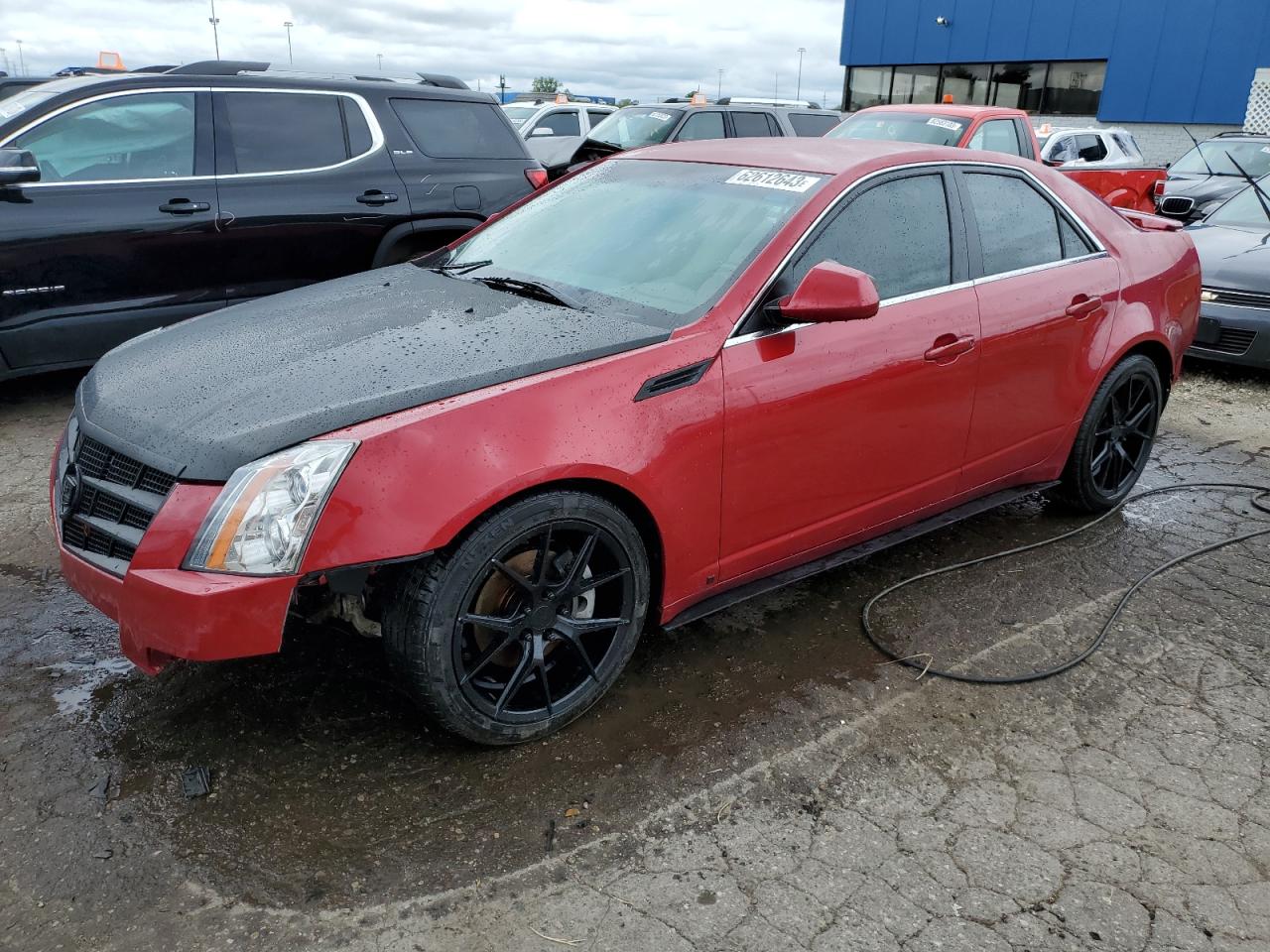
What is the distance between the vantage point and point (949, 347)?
3457 millimetres

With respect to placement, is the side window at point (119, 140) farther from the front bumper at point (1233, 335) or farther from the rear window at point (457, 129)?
the front bumper at point (1233, 335)

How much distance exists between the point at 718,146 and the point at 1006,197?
1161 millimetres

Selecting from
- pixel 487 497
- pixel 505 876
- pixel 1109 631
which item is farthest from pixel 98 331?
pixel 1109 631

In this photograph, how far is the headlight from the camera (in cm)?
232

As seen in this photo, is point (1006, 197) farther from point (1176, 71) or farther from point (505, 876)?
point (1176, 71)

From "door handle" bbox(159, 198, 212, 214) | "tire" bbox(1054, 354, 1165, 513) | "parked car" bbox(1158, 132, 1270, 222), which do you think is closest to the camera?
"tire" bbox(1054, 354, 1165, 513)

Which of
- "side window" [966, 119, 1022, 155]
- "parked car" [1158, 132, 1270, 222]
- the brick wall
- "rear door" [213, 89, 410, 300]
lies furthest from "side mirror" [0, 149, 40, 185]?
the brick wall

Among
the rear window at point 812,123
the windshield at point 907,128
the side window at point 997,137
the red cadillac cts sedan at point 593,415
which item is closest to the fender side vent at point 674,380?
the red cadillac cts sedan at point 593,415

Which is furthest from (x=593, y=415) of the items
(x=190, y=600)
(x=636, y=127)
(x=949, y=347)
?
(x=636, y=127)

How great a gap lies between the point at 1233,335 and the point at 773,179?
5214mm

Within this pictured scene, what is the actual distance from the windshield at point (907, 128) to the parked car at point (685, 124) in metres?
1.33

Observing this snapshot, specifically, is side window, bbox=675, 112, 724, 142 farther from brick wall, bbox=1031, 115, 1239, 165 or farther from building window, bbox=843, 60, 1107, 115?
brick wall, bbox=1031, 115, 1239, 165

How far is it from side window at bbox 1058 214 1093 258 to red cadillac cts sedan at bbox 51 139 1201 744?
0.02m

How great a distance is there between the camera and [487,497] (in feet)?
8.07
